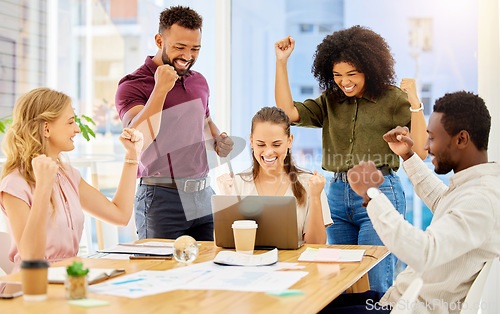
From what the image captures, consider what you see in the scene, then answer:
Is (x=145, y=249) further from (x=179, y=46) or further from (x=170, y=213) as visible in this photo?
(x=179, y=46)

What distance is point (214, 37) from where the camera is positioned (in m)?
4.06

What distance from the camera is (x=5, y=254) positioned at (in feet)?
6.71

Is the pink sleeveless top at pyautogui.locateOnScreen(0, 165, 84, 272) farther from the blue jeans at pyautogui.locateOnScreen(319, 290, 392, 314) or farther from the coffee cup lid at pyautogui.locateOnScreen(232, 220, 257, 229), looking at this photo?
the blue jeans at pyautogui.locateOnScreen(319, 290, 392, 314)

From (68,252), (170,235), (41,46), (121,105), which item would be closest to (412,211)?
(170,235)

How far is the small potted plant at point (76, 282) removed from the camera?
1.35 meters

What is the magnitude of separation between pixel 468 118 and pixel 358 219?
3.06 feet

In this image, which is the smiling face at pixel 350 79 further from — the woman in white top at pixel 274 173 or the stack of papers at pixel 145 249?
the stack of papers at pixel 145 249

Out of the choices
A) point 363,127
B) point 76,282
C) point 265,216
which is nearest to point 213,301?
point 76,282

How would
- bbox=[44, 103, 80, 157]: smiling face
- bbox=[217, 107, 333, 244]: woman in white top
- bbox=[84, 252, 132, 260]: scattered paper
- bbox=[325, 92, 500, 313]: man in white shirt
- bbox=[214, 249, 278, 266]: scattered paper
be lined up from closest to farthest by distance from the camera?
bbox=[325, 92, 500, 313]: man in white shirt, bbox=[214, 249, 278, 266]: scattered paper, bbox=[84, 252, 132, 260]: scattered paper, bbox=[44, 103, 80, 157]: smiling face, bbox=[217, 107, 333, 244]: woman in white top

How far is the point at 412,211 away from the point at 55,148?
91.0 inches

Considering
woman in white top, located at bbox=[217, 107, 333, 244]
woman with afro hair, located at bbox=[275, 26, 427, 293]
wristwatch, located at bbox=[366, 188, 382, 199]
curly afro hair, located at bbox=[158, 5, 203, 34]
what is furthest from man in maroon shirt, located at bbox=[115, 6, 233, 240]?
wristwatch, located at bbox=[366, 188, 382, 199]

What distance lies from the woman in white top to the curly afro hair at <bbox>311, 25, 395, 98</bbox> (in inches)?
14.1

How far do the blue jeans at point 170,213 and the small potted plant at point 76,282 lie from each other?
1138 mm

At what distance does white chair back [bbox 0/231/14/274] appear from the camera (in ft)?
6.64
